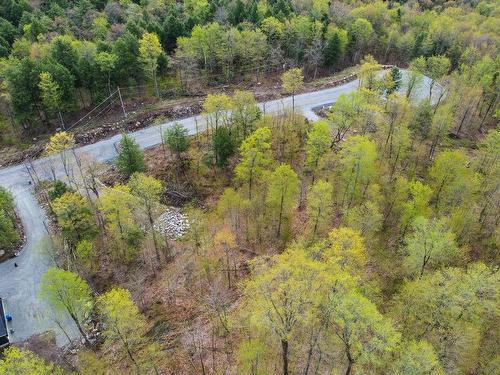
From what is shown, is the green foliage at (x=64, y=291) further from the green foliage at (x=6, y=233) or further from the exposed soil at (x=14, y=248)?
the exposed soil at (x=14, y=248)

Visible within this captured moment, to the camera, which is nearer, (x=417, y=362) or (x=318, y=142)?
(x=417, y=362)

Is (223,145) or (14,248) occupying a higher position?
(223,145)

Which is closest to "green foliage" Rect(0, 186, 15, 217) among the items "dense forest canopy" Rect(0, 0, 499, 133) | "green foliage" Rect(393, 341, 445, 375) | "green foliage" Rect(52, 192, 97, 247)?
"green foliage" Rect(52, 192, 97, 247)

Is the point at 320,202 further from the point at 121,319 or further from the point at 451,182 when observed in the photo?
the point at 121,319

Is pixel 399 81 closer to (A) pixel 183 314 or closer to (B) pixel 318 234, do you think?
(B) pixel 318 234

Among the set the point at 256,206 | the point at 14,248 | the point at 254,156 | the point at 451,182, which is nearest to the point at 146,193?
the point at 254,156

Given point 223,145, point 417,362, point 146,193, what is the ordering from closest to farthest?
point 417,362
point 146,193
point 223,145
